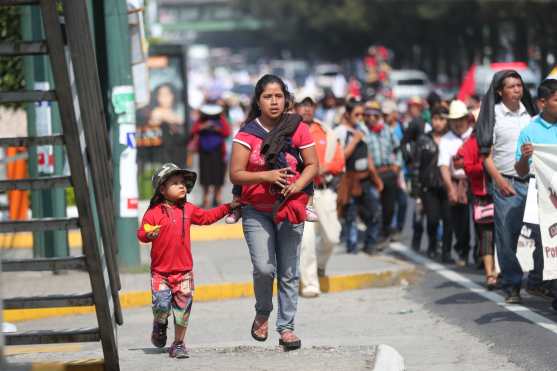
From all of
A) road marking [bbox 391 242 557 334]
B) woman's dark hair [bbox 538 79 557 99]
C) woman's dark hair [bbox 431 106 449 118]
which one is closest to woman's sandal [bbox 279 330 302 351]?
road marking [bbox 391 242 557 334]

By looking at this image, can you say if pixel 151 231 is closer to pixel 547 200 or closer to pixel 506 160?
pixel 547 200

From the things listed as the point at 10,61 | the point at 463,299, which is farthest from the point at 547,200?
the point at 10,61

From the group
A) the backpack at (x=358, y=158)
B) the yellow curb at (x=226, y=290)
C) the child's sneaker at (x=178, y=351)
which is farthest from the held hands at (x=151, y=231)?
the backpack at (x=358, y=158)

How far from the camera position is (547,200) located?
33.8ft

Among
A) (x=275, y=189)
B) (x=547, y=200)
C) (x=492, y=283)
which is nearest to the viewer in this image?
(x=275, y=189)

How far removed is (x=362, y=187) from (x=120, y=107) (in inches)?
129

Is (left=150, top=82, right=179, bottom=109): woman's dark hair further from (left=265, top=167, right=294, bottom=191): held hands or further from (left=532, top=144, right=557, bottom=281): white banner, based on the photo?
(left=265, top=167, right=294, bottom=191): held hands

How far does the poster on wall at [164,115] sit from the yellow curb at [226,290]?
12454 mm

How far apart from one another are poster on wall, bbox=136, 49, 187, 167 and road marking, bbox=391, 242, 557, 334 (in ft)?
30.9

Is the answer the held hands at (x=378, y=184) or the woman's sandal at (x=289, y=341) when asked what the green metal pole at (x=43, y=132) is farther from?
the woman's sandal at (x=289, y=341)

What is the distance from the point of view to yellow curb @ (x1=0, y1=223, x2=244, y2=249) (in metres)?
17.3

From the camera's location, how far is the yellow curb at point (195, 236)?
17.3 meters

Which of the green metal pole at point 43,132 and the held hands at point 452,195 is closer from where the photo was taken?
the green metal pole at point 43,132

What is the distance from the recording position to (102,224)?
25.6ft
